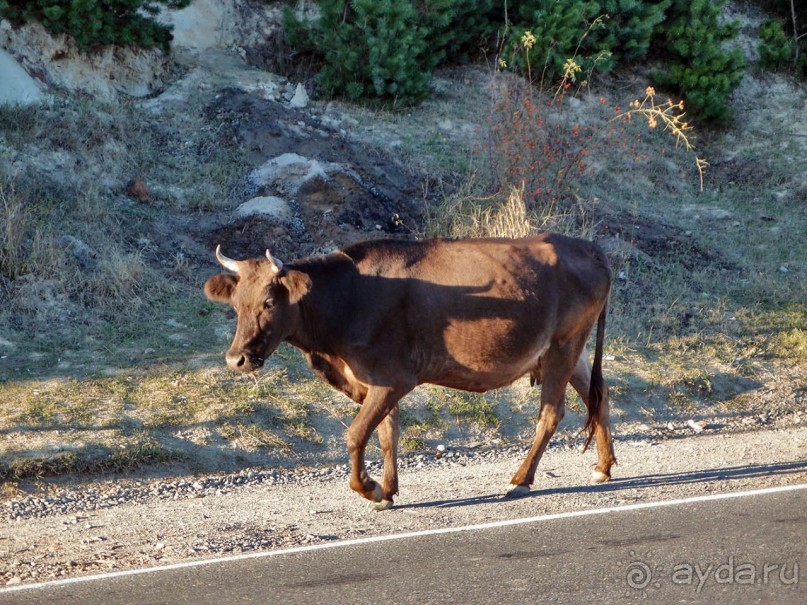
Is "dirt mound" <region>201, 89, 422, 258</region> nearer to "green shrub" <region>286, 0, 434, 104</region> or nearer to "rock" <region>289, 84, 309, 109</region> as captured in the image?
"rock" <region>289, 84, 309, 109</region>

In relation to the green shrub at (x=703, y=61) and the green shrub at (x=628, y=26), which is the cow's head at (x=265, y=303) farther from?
the green shrub at (x=703, y=61)

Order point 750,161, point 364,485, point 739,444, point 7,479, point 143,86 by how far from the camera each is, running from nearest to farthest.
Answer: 1. point 364,485
2. point 7,479
3. point 739,444
4. point 143,86
5. point 750,161

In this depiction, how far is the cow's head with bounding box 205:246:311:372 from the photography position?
7594 mm

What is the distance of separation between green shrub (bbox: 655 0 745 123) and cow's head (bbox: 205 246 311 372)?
519 inches

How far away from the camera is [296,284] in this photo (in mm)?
7656

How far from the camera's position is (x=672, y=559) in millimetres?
6340

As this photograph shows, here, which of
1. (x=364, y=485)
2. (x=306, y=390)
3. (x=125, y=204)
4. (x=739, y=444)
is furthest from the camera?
(x=125, y=204)

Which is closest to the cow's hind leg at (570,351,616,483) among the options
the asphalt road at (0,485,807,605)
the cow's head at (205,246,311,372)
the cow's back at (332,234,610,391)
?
the cow's back at (332,234,610,391)

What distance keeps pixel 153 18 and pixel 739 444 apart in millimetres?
10884

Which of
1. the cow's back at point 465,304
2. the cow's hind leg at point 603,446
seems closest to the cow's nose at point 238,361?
the cow's back at point 465,304

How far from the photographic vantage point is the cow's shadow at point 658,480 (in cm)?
800

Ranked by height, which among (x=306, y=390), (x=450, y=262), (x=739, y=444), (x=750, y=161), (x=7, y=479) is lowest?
(x=7, y=479)

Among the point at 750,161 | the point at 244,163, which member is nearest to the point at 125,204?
the point at 244,163

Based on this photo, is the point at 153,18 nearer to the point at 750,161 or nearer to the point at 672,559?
the point at 750,161
